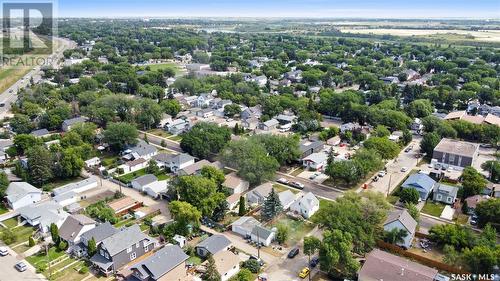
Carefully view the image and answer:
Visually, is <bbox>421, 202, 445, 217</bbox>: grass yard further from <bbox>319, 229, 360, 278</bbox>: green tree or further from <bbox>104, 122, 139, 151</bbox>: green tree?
<bbox>104, 122, 139, 151</bbox>: green tree

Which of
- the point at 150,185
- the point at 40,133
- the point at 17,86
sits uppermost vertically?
the point at 17,86

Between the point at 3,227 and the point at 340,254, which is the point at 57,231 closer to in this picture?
the point at 3,227

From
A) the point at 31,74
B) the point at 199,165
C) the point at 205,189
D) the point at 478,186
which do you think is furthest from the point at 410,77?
the point at 31,74

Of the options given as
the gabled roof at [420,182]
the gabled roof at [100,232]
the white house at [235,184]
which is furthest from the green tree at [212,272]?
the gabled roof at [420,182]

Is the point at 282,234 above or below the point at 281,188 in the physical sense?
below

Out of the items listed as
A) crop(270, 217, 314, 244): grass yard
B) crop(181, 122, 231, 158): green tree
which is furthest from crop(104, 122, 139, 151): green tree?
crop(270, 217, 314, 244): grass yard

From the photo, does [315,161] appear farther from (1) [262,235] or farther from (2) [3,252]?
(2) [3,252]

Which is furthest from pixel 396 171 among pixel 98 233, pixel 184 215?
pixel 98 233
